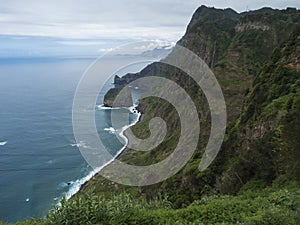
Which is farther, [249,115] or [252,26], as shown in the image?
[252,26]

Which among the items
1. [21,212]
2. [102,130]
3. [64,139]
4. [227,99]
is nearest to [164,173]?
[227,99]

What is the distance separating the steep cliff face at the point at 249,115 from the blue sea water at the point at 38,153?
315 inches

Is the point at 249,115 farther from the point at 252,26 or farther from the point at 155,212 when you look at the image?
the point at 252,26

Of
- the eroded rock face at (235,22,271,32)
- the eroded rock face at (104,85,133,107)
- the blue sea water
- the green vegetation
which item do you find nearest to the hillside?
the green vegetation

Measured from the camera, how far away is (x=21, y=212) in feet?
120

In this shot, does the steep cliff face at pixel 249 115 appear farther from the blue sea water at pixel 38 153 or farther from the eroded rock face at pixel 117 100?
the eroded rock face at pixel 117 100

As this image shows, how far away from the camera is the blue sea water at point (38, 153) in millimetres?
39156

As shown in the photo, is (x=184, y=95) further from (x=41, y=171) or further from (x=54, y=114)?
(x=54, y=114)

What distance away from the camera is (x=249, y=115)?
73.7 feet

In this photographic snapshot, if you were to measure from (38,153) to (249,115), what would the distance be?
40641mm

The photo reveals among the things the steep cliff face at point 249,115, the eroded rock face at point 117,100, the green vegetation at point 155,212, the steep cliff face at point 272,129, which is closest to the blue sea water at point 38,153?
the eroded rock face at point 117,100

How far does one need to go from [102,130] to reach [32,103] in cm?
3146

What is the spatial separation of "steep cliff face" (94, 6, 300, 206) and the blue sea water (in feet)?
26.3

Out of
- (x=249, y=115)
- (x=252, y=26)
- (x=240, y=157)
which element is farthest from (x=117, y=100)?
(x=240, y=157)
